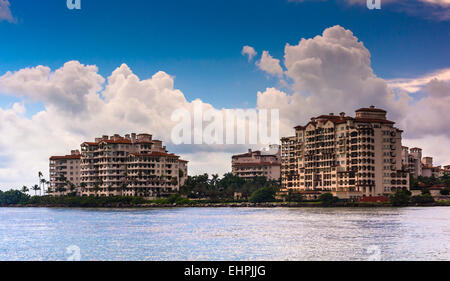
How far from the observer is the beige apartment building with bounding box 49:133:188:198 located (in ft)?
514

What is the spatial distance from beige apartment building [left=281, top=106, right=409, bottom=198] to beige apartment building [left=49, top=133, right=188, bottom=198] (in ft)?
123

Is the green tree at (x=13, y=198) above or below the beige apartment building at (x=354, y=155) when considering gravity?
below

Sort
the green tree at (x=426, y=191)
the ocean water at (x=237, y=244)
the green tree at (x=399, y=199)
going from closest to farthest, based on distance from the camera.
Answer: the ocean water at (x=237, y=244), the green tree at (x=399, y=199), the green tree at (x=426, y=191)

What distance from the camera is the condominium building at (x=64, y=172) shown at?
174500 millimetres

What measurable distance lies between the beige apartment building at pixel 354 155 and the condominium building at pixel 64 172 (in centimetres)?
6945

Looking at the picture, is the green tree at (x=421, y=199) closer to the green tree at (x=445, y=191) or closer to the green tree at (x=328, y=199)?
the green tree at (x=445, y=191)

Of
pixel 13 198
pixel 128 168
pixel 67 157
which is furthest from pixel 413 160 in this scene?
pixel 13 198

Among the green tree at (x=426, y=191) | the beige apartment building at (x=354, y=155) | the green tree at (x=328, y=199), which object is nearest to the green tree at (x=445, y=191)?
the green tree at (x=426, y=191)

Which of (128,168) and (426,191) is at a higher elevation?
(128,168)

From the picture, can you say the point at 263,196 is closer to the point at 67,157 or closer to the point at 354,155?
the point at 354,155

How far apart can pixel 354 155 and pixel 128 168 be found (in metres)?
60.6

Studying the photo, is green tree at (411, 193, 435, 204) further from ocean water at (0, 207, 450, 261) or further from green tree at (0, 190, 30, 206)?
green tree at (0, 190, 30, 206)

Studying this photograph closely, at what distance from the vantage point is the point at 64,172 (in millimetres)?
175750

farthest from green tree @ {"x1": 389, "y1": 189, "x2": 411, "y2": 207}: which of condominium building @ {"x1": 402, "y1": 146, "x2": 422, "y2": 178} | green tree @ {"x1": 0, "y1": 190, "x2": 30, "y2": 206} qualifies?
green tree @ {"x1": 0, "y1": 190, "x2": 30, "y2": 206}
